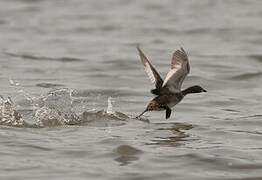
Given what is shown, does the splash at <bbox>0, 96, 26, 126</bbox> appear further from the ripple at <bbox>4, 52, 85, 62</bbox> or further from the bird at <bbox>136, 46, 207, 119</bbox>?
the ripple at <bbox>4, 52, 85, 62</bbox>

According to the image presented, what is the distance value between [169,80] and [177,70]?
0.68 feet

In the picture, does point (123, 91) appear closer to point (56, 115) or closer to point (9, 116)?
point (56, 115)

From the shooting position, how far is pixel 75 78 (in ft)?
46.9

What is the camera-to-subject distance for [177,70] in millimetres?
9531

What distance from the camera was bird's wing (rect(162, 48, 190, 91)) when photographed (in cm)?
943

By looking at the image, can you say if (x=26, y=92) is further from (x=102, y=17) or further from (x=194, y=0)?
(x=194, y=0)

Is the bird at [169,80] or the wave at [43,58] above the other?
the wave at [43,58]

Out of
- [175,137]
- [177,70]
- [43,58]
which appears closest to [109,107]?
[175,137]

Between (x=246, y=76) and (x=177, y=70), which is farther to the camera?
(x=246, y=76)

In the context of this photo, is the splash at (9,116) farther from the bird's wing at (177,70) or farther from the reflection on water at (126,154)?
the bird's wing at (177,70)

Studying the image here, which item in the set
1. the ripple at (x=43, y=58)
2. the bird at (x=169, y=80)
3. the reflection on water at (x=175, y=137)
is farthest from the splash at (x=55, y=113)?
the ripple at (x=43, y=58)

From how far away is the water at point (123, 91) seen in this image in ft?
29.2

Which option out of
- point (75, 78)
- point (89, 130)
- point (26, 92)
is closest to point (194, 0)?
point (75, 78)

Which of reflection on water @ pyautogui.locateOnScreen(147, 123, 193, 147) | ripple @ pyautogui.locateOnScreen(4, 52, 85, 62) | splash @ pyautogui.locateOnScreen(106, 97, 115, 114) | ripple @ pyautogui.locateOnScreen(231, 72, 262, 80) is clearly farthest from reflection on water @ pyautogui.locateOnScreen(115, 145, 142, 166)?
ripple @ pyautogui.locateOnScreen(4, 52, 85, 62)
